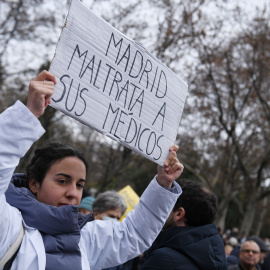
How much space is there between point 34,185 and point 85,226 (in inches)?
14.3

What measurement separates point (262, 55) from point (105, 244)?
40.0 ft

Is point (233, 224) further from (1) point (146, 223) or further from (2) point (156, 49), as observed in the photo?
(1) point (146, 223)

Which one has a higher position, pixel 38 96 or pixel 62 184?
pixel 38 96

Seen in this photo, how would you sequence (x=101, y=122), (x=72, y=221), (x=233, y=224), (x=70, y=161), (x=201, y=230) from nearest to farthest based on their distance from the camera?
(x=72, y=221), (x=70, y=161), (x=101, y=122), (x=201, y=230), (x=233, y=224)

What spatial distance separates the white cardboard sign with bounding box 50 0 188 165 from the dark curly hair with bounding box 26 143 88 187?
0.17 m

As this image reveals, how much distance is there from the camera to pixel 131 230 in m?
2.23

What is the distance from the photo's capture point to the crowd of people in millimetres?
1578

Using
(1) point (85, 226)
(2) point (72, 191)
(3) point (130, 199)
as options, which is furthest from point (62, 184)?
(3) point (130, 199)

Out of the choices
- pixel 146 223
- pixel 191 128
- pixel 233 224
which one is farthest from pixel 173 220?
pixel 233 224

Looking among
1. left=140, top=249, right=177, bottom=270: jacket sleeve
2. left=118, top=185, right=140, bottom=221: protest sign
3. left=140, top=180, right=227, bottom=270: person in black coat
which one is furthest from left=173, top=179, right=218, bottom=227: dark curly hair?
left=118, top=185, right=140, bottom=221: protest sign

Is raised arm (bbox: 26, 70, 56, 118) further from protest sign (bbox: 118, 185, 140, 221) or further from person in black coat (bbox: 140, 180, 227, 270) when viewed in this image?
protest sign (bbox: 118, 185, 140, 221)

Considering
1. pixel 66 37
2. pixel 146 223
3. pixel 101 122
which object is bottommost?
pixel 146 223

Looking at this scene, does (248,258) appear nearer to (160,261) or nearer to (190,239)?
(190,239)

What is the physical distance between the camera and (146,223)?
222cm
